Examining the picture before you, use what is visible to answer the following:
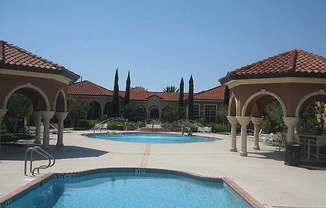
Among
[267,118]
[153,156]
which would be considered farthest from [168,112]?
[153,156]

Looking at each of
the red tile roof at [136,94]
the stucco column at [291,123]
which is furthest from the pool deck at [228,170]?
the red tile roof at [136,94]

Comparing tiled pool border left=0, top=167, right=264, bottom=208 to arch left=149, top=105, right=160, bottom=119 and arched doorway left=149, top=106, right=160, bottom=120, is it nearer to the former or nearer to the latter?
arch left=149, top=105, right=160, bottom=119

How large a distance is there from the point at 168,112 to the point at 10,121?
26.1 metres

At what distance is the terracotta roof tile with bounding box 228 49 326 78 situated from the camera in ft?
51.9

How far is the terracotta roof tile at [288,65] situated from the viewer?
15812 mm

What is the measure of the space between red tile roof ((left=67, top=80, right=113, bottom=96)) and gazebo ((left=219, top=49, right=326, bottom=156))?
36.0m

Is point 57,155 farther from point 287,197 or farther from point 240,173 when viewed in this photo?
point 287,197

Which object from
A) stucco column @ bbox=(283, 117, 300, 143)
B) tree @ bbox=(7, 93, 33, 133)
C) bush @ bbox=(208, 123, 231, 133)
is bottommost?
bush @ bbox=(208, 123, 231, 133)

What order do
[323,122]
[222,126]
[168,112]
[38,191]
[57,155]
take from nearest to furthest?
[38,191], [57,155], [323,122], [222,126], [168,112]

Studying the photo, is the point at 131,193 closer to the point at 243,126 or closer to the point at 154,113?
the point at 243,126

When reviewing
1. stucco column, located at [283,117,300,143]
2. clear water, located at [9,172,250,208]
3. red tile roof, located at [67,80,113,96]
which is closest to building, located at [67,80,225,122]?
red tile roof, located at [67,80,113,96]

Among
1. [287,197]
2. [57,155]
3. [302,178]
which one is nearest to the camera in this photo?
[287,197]

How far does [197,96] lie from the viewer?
53.6m

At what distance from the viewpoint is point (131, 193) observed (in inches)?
396
